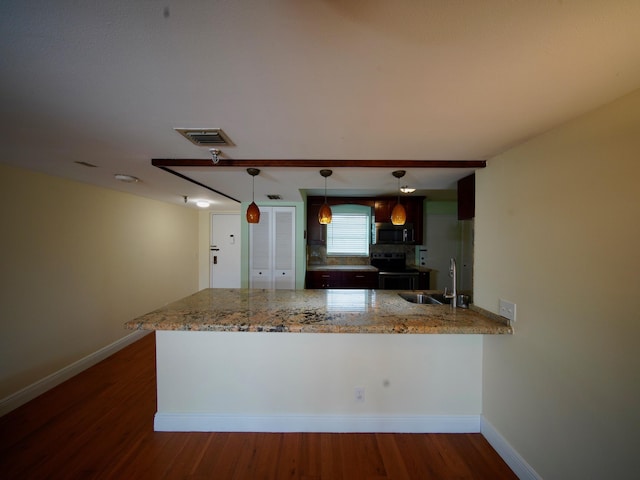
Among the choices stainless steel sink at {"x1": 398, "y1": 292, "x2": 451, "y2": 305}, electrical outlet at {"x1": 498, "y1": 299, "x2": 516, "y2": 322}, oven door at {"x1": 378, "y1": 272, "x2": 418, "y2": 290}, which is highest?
electrical outlet at {"x1": 498, "y1": 299, "x2": 516, "y2": 322}

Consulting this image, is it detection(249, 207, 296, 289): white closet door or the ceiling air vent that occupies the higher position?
the ceiling air vent

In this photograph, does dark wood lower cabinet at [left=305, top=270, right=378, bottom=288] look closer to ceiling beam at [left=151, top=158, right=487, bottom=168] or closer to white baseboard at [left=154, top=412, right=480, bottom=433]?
white baseboard at [left=154, top=412, right=480, bottom=433]

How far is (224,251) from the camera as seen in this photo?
194 inches

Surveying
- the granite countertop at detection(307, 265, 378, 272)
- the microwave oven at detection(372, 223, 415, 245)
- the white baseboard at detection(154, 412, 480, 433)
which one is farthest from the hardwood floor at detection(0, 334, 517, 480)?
the microwave oven at detection(372, 223, 415, 245)

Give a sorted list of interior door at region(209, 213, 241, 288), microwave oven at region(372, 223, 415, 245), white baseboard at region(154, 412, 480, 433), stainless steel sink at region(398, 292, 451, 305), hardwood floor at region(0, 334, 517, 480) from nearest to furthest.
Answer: hardwood floor at region(0, 334, 517, 480), white baseboard at region(154, 412, 480, 433), stainless steel sink at region(398, 292, 451, 305), microwave oven at region(372, 223, 415, 245), interior door at region(209, 213, 241, 288)

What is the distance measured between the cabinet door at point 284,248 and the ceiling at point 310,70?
2.11 meters

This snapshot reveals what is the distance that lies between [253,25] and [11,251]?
9.90 feet

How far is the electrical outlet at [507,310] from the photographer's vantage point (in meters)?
1.49

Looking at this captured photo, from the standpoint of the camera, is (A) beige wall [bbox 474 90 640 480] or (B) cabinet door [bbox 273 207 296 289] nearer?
(A) beige wall [bbox 474 90 640 480]

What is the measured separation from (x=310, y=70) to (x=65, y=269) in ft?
10.8

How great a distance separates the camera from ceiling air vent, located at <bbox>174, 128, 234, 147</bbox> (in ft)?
4.24

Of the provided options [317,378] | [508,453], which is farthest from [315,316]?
[508,453]

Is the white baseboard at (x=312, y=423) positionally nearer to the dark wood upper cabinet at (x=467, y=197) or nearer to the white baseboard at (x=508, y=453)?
the white baseboard at (x=508, y=453)

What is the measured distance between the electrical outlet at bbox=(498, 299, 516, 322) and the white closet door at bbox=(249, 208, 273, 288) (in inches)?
115
